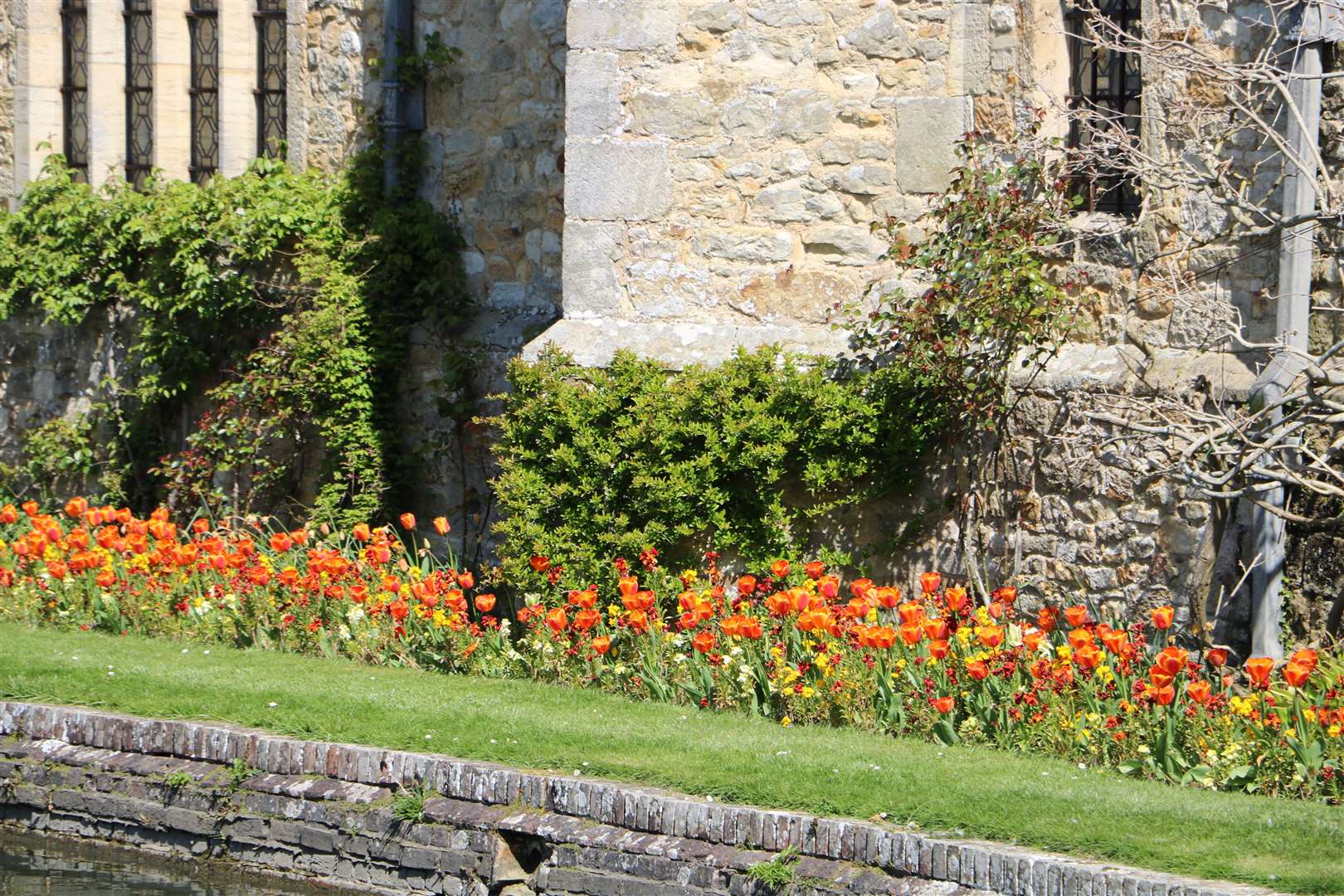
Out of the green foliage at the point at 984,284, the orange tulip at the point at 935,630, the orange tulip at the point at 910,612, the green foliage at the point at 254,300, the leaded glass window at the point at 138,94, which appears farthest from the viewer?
the leaded glass window at the point at 138,94

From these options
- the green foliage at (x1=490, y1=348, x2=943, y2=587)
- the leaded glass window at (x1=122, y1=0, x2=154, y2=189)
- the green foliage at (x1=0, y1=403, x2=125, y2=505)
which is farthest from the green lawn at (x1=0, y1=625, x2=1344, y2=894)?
the leaded glass window at (x1=122, y1=0, x2=154, y2=189)

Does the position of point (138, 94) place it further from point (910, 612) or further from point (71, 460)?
point (910, 612)

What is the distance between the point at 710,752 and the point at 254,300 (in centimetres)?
545

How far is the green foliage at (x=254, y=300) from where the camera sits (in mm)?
9438

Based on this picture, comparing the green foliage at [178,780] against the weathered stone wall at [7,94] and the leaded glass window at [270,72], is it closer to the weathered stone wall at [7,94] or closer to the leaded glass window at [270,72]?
the leaded glass window at [270,72]

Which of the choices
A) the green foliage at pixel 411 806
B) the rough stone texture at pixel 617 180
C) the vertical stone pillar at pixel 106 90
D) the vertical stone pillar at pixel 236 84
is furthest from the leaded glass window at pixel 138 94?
the green foliage at pixel 411 806

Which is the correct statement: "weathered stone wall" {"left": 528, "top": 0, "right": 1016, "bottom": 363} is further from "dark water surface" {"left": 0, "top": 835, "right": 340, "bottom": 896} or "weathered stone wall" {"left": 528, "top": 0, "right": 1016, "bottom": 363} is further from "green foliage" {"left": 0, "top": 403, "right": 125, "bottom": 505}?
"green foliage" {"left": 0, "top": 403, "right": 125, "bottom": 505}

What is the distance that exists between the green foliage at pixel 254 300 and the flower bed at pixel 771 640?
110 centimetres

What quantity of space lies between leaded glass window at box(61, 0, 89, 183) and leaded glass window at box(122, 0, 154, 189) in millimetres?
394

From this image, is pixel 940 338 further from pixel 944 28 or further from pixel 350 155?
pixel 350 155

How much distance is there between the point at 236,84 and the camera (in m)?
10.3

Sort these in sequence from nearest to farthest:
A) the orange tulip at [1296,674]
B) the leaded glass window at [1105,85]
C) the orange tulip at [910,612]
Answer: the orange tulip at [1296,674], the orange tulip at [910,612], the leaded glass window at [1105,85]

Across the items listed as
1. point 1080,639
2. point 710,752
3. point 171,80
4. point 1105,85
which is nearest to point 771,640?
point 710,752

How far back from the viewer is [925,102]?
23.9 feet
